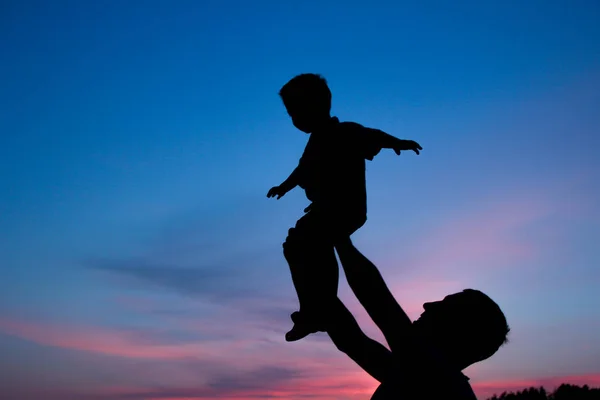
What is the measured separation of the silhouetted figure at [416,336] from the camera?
3.17 m

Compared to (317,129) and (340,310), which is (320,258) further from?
(317,129)

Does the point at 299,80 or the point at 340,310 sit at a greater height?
the point at 299,80

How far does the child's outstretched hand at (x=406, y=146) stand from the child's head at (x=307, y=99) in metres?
0.57

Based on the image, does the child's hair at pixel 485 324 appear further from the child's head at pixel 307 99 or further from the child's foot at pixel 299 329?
the child's head at pixel 307 99

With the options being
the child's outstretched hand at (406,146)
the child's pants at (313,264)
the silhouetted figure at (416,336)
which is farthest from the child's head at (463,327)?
the child's outstretched hand at (406,146)

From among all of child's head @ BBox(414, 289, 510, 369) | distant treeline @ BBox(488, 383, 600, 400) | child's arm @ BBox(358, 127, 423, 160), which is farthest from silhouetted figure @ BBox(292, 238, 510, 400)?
distant treeline @ BBox(488, 383, 600, 400)

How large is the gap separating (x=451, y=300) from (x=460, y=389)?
695 mm

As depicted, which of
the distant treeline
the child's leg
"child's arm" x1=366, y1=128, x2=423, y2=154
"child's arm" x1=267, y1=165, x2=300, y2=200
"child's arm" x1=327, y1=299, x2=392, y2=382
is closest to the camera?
"child's arm" x1=327, y1=299, x2=392, y2=382

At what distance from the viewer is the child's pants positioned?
3971 millimetres

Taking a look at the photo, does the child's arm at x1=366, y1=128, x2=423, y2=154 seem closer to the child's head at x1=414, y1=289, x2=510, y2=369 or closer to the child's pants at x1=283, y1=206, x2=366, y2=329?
the child's pants at x1=283, y1=206, x2=366, y2=329

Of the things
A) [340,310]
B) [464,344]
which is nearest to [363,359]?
[340,310]

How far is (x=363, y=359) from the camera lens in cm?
393

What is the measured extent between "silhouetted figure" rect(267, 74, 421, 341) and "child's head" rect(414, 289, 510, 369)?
765 mm

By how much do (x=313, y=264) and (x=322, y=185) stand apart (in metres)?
0.57
